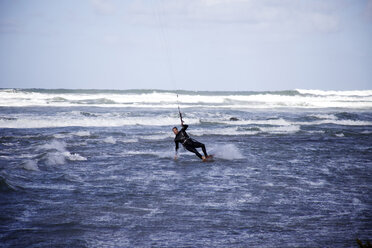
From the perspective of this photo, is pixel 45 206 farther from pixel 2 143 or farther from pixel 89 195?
pixel 2 143

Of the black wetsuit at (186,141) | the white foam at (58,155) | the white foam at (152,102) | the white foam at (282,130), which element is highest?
the white foam at (152,102)

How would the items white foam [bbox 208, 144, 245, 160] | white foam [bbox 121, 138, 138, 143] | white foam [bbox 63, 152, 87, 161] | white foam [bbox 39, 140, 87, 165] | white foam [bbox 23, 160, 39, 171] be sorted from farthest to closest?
white foam [bbox 121, 138, 138, 143] → white foam [bbox 208, 144, 245, 160] → white foam [bbox 63, 152, 87, 161] → white foam [bbox 39, 140, 87, 165] → white foam [bbox 23, 160, 39, 171]

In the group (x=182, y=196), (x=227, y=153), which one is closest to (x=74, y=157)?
(x=227, y=153)

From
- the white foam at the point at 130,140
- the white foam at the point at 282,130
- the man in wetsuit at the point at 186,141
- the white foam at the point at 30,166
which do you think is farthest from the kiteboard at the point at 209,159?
the white foam at the point at 282,130

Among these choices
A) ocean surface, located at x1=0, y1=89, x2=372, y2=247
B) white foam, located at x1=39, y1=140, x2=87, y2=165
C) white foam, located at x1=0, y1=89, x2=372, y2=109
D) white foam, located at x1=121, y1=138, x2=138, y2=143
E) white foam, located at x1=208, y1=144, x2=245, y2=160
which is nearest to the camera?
ocean surface, located at x1=0, y1=89, x2=372, y2=247

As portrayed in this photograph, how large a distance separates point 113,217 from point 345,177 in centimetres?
662

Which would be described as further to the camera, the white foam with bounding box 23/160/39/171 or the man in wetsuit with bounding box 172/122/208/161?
the man in wetsuit with bounding box 172/122/208/161

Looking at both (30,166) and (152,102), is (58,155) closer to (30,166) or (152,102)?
(30,166)

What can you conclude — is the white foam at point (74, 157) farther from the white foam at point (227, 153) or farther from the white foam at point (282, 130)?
the white foam at point (282, 130)

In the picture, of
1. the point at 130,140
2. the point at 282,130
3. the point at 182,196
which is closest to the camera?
the point at 182,196

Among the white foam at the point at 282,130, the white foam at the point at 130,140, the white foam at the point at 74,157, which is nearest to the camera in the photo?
the white foam at the point at 74,157

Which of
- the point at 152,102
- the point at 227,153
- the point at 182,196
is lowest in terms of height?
the point at 182,196

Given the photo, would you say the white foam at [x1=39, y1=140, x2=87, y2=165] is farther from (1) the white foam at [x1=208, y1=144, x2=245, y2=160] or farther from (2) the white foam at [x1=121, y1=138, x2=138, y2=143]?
(1) the white foam at [x1=208, y1=144, x2=245, y2=160]

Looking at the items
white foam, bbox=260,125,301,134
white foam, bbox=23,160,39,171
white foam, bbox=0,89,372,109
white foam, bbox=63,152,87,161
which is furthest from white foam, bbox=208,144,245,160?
white foam, bbox=0,89,372,109
